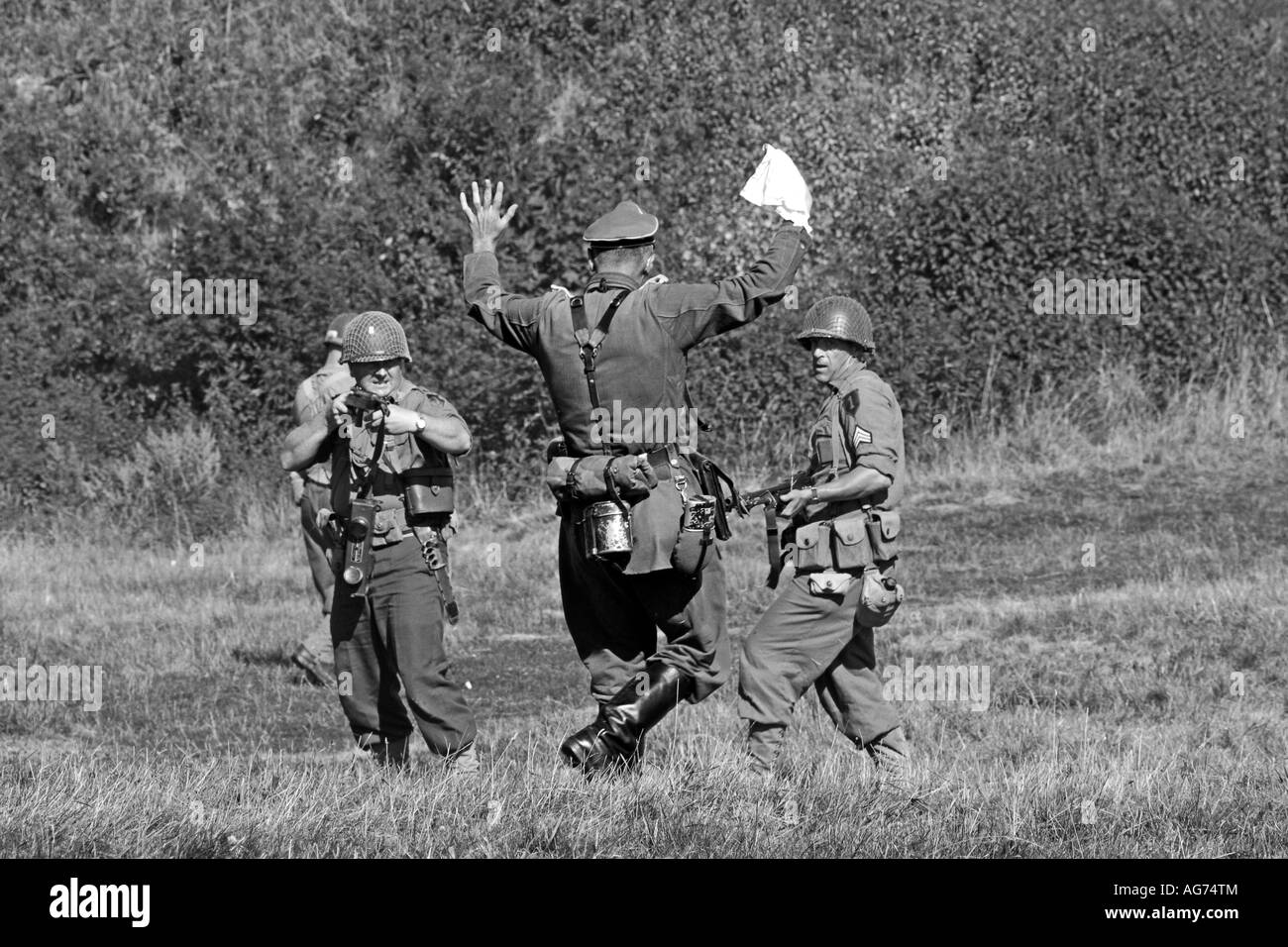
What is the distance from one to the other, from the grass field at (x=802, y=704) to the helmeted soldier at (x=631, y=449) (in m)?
0.40

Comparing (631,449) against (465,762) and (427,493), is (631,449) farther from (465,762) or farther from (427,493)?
(465,762)

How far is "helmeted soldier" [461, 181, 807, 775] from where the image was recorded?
6715mm

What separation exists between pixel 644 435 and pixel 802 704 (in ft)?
11.1

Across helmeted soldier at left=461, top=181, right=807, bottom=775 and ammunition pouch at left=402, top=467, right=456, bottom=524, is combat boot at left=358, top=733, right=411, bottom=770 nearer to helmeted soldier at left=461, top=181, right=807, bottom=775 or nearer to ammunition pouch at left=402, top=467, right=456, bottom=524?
ammunition pouch at left=402, top=467, right=456, bottom=524

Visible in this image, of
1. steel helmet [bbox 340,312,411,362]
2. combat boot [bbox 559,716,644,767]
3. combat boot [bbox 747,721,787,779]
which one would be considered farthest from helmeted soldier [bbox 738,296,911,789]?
steel helmet [bbox 340,312,411,362]

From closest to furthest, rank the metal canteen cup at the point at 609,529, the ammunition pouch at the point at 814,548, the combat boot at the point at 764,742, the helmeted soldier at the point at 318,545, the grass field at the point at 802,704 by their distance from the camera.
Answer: the grass field at the point at 802,704 → the metal canteen cup at the point at 609,529 → the combat boot at the point at 764,742 → the ammunition pouch at the point at 814,548 → the helmeted soldier at the point at 318,545

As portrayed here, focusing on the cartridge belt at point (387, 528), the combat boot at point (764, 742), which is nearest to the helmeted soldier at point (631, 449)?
the combat boot at point (764, 742)

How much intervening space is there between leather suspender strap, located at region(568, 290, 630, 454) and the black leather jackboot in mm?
891

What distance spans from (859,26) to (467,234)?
638 centimetres

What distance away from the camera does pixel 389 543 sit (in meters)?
7.65

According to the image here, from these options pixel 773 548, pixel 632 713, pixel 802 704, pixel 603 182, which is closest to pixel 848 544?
pixel 773 548

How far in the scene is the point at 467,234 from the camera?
18.5 metres

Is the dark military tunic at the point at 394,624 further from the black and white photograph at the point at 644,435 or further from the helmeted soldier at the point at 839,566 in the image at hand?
the helmeted soldier at the point at 839,566

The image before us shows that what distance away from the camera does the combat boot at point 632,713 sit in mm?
6793
